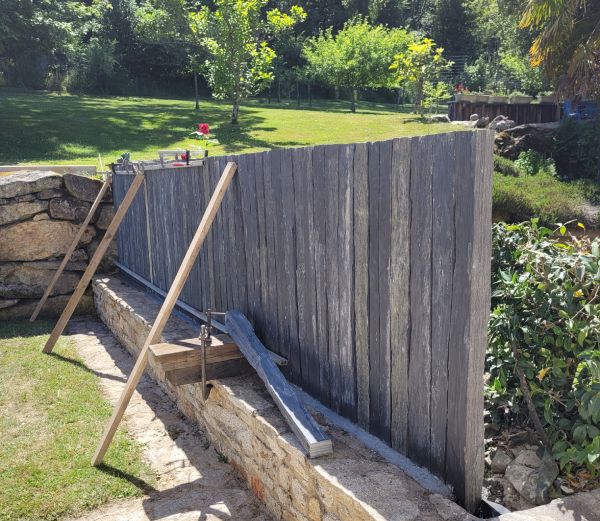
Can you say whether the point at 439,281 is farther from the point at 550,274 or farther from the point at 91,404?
the point at 91,404

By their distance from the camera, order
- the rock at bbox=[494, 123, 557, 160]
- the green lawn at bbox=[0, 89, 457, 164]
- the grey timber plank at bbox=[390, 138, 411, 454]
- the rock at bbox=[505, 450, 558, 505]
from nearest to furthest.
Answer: the rock at bbox=[505, 450, 558, 505]
the grey timber plank at bbox=[390, 138, 411, 454]
the rock at bbox=[494, 123, 557, 160]
the green lawn at bbox=[0, 89, 457, 164]

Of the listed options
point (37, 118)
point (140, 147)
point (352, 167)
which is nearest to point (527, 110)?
point (140, 147)

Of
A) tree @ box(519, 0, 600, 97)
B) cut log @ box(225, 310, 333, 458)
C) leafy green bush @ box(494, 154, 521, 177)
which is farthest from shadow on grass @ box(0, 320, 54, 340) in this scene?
leafy green bush @ box(494, 154, 521, 177)

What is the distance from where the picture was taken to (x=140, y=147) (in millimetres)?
16000

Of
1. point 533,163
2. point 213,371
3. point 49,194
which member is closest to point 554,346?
point 213,371

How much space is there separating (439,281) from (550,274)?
2.71ft

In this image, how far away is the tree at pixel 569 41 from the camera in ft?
32.5

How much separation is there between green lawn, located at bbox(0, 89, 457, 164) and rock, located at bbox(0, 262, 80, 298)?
210 inches

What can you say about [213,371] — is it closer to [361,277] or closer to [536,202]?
[361,277]

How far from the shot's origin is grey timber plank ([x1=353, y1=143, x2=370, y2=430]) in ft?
9.84

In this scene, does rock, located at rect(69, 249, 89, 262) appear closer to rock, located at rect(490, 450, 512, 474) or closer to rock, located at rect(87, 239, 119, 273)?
rock, located at rect(87, 239, 119, 273)

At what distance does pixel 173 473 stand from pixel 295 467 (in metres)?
1.36

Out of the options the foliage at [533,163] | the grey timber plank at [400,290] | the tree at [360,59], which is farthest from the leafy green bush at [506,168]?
the tree at [360,59]

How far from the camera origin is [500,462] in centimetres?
283
